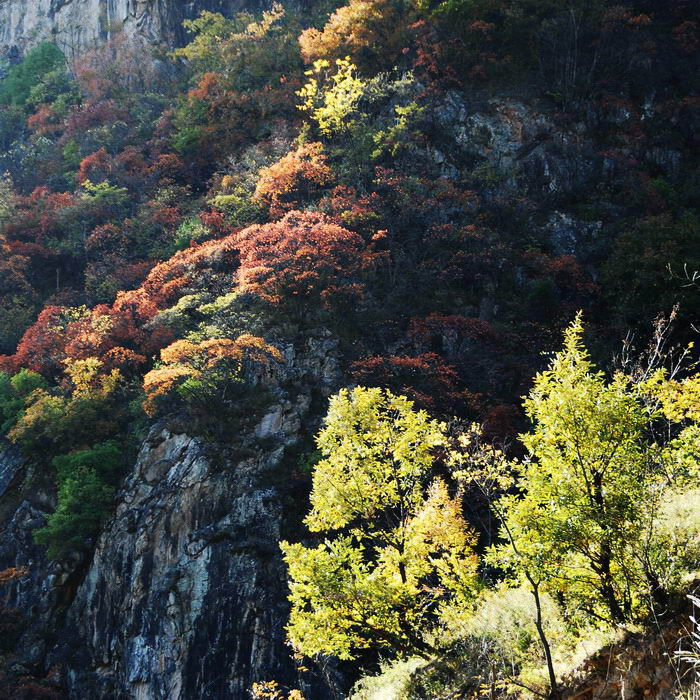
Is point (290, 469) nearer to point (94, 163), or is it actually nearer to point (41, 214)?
point (41, 214)

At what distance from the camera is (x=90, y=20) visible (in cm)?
4844

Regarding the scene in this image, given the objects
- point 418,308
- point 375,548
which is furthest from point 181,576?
point 418,308

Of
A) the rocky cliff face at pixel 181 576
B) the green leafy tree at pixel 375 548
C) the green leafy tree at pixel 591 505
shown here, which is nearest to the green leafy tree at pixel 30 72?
the rocky cliff face at pixel 181 576

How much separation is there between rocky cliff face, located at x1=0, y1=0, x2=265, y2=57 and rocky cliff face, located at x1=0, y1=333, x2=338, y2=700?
35.2m

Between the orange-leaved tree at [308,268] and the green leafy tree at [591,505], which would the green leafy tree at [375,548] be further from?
the orange-leaved tree at [308,268]

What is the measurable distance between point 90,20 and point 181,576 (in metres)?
47.4

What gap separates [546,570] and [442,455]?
8293 millimetres

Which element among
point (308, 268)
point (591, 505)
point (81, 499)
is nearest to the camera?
point (591, 505)

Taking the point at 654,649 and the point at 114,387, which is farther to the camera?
the point at 114,387

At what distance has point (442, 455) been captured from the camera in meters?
16.0

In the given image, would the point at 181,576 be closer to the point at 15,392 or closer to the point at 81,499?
the point at 81,499

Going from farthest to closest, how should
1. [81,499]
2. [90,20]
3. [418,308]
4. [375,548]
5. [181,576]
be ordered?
[90,20] < [418,308] < [81,499] < [181,576] < [375,548]

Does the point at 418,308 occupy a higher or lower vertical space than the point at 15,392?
higher

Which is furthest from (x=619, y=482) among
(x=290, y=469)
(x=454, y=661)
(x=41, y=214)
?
(x=41, y=214)
